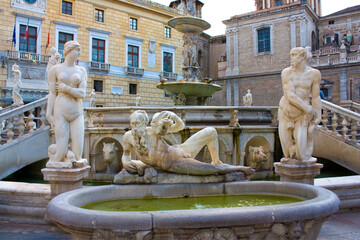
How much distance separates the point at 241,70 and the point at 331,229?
3026 cm

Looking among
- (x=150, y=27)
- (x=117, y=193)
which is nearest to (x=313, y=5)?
(x=150, y=27)

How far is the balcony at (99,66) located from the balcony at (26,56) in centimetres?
386

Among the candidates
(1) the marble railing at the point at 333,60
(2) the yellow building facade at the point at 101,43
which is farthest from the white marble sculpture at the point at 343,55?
(2) the yellow building facade at the point at 101,43

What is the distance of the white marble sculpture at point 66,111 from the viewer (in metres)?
4.32

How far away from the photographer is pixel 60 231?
397 centimetres

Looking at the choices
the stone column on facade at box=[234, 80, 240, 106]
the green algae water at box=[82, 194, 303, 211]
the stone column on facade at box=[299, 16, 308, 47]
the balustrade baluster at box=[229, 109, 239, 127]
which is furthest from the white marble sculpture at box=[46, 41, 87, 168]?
the stone column on facade at box=[299, 16, 308, 47]

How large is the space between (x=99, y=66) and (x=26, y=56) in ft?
19.2

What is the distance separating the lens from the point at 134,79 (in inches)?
1131

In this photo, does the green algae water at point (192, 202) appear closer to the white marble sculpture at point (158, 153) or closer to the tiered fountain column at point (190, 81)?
the white marble sculpture at point (158, 153)

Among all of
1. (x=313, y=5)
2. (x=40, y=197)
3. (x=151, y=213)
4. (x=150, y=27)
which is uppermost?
(x=313, y=5)

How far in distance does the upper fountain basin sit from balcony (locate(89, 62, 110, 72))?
1676 cm

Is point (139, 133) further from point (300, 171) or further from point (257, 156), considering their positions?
point (257, 156)

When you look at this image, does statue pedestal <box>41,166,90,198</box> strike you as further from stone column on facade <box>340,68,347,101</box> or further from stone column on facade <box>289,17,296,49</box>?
stone column on facade <box>289,17,296,49</box>

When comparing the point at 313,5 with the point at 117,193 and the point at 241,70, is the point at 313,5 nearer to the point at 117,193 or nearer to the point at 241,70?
the point at 241,70
